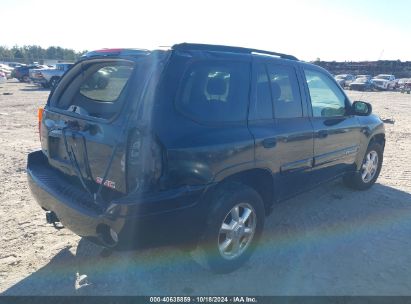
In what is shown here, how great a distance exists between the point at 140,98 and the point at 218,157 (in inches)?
30.0

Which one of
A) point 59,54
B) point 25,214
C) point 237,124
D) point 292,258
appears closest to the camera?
point 237,124

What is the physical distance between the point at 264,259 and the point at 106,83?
2.26 metres

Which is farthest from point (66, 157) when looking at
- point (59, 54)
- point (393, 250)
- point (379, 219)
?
point (59, 54)

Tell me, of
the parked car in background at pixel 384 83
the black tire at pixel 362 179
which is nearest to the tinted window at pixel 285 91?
the black tire at pixel 362 179

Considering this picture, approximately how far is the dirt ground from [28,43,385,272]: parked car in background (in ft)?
1.18

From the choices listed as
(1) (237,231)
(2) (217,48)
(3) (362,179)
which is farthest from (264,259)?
(3) (362,179)

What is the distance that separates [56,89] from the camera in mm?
3545

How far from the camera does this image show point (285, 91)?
11.9ft

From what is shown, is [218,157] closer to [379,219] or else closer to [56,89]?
[56,89]

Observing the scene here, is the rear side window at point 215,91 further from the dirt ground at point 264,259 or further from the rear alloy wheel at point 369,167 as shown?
the rear alloy wheel at point 369,167

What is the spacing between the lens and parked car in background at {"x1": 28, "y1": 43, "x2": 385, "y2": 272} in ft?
8.14

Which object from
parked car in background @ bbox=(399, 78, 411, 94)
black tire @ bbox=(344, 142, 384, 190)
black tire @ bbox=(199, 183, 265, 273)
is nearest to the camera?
black tire @ bbox=(199, 183, 265, 273)

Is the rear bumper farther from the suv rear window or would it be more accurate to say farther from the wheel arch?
the suv rear window

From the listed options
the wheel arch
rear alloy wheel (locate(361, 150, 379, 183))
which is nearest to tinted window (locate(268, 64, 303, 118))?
the wheel arch
